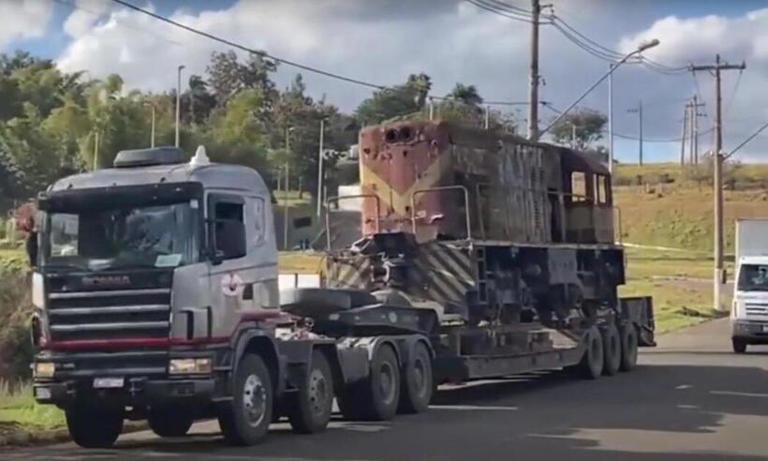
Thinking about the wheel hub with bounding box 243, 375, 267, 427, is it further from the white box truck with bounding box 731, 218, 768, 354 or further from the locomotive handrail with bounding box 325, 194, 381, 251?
the white box truck with bounding box 731, 218, 768, 354

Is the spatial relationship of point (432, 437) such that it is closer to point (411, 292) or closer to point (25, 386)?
point (411, 292)

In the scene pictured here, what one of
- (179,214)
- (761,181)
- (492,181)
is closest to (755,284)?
(492,181)

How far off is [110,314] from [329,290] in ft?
17.3

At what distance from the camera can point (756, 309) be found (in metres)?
35.6

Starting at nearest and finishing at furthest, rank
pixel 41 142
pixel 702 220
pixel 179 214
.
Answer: pixel 179 214 < pixel 41 142 < pixel 702 220

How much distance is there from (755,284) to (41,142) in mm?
38477

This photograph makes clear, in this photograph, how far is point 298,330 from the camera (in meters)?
18.9

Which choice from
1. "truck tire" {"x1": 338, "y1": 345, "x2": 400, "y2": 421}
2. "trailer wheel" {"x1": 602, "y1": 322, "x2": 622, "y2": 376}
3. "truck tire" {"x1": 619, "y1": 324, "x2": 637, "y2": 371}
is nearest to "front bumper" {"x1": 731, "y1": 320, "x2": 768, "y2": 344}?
"truck tire" {"x1": 619, "y1": 324, "x2": 637, "y2": 371}

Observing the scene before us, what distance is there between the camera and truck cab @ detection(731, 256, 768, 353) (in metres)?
35.5

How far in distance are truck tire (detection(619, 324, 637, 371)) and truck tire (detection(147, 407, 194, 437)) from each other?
14.2 m

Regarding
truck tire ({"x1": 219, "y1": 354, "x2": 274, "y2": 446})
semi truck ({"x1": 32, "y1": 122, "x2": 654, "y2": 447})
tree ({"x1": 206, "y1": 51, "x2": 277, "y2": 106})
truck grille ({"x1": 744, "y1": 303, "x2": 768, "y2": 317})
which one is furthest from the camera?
tree ({"x1": 206, "y1": 51, "x2": 277, "y2": 106})

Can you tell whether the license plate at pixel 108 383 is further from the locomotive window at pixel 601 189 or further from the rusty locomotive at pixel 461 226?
the locomotive window at pixel 601 189

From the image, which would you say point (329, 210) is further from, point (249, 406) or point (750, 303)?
point (750, 303)

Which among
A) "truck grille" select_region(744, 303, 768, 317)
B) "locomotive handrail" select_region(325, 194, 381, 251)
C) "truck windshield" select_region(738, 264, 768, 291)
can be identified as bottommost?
"truck grille" select_region(744, 303, 768, 317)
